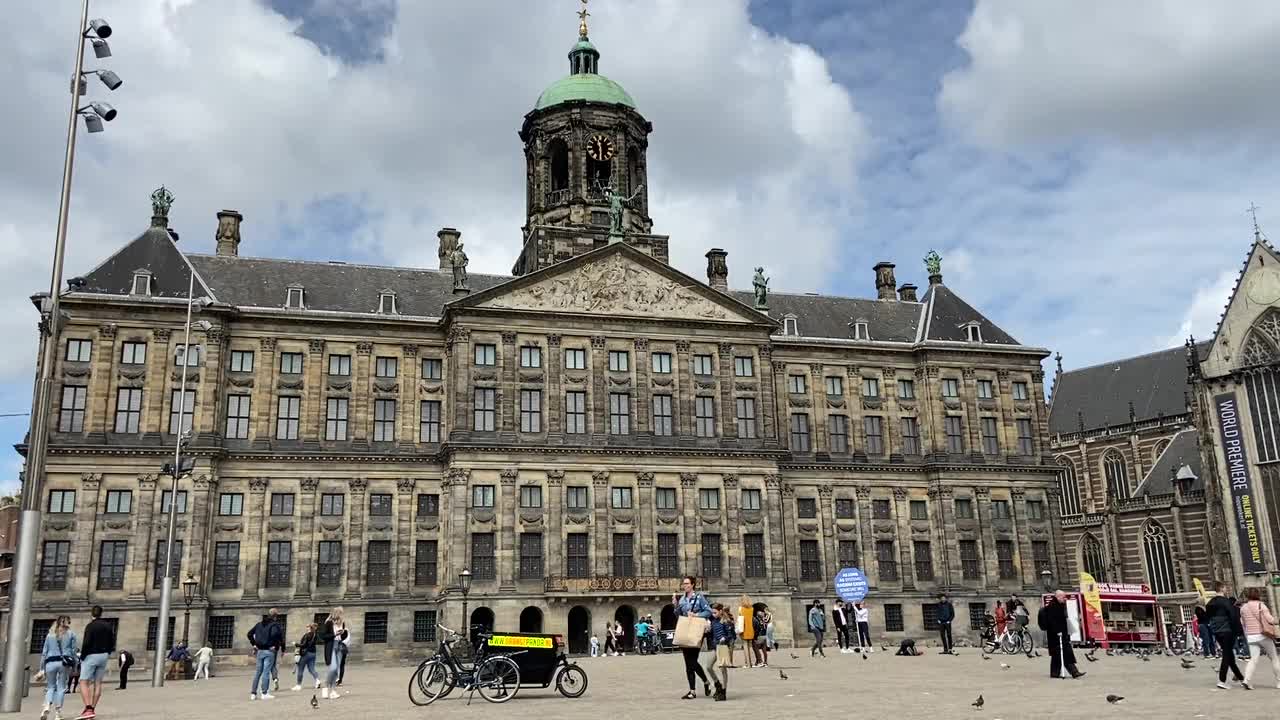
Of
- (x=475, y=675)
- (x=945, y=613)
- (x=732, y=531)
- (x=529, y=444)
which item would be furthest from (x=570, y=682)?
(x=732, y=531)

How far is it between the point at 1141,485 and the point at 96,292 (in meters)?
68.4

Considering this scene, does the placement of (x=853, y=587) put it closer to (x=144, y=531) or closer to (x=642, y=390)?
(x=642, y=390)

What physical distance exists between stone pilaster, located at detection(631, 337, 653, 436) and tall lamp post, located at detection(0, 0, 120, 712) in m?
33.2

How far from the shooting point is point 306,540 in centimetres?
4997

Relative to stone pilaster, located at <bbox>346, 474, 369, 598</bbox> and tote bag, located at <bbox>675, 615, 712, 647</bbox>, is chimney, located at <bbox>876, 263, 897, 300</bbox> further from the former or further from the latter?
tote bag, located at <bbox>675, 615, 712, 647</bbox>

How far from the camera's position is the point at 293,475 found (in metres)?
50.4

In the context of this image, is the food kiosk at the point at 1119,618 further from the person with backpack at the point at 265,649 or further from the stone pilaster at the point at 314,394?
the stone pilaster at the point at 314,394

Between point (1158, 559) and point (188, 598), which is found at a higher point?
point (1158, 559)

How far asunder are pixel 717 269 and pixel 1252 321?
33.6 meters

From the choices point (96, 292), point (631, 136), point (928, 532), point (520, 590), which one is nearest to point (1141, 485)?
point (928, 532)

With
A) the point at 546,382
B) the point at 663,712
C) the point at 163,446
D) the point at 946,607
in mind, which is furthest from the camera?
the point at 546,382

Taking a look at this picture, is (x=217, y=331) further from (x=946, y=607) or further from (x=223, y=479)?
(x=946, y=607)

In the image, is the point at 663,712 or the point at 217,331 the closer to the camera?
the point at 663,712

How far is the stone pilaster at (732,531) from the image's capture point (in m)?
52.3
